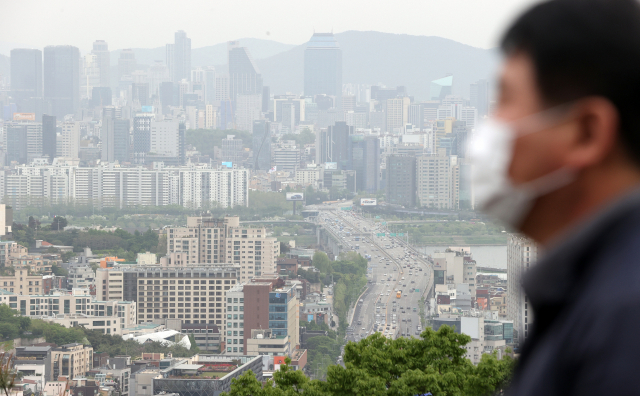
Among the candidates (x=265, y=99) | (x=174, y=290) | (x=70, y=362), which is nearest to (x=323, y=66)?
(x=265, y=99)

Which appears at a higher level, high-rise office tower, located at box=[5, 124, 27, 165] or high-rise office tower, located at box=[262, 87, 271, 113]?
high-rise office tower, located at box=[262, 87, 271, 113]

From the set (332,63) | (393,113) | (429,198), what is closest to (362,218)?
(429,198)

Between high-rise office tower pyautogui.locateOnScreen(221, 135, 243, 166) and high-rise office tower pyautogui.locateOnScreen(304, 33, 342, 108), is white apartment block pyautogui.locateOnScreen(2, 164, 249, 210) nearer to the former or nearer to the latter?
high-rise office tower pyautogui.locateOnScreen(221, 135, 243, 166)

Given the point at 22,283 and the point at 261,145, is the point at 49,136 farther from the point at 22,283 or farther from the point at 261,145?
the point at 22,283

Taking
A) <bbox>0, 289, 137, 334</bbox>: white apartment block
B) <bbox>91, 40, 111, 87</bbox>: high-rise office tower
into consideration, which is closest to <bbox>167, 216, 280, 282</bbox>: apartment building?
<bbox>0, 289, 137, 334</bbox>: white apartment block

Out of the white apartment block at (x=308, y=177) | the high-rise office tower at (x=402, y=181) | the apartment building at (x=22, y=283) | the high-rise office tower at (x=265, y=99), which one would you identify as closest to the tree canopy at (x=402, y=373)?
the apartment building at (x=22, y=283)

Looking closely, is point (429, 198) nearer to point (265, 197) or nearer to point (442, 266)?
point (265, 197)
